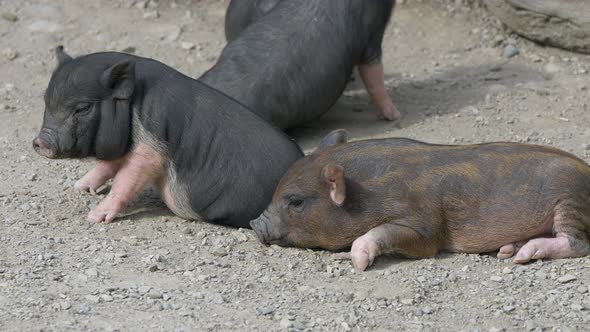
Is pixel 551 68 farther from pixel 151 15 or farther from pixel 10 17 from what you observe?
pixel 10 17

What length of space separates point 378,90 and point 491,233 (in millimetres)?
3120

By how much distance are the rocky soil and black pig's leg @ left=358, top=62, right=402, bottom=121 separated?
0.32 feet

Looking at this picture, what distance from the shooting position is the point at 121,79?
726 centimetres

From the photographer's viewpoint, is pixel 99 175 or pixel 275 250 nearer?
pixel 275 250

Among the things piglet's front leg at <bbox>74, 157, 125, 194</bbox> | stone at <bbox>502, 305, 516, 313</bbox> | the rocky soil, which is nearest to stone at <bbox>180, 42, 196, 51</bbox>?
the rocky soil

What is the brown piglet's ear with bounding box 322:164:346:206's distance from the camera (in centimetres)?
675

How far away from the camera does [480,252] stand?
23.0 feet

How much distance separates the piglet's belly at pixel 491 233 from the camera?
22.6ft

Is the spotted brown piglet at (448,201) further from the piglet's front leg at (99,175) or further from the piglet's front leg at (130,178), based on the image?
the piglet's front leg at (99,175)

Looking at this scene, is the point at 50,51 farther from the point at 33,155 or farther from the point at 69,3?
the point at 33,155

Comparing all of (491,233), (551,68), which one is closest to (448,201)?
(491,233)

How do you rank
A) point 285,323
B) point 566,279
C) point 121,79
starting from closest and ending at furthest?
point 285,323 < point 566,279 < point 121,79

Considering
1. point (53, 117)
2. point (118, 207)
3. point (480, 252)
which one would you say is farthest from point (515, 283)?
point (53, 117)

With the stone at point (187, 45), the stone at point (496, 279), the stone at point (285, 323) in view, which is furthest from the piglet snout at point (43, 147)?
the stone at point (187, 45)
